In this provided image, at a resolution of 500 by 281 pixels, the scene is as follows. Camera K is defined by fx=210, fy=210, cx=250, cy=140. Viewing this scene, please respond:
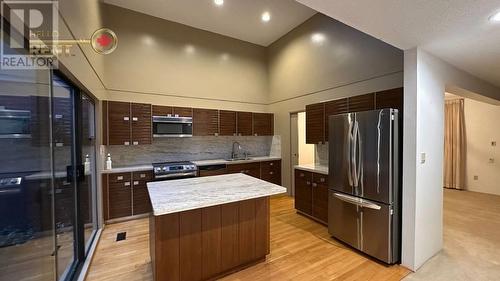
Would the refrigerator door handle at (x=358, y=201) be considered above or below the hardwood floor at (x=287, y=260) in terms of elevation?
above

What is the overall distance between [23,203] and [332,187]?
3353 mm

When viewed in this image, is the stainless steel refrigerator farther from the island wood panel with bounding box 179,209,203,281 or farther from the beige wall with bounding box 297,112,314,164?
the beige wall with bounding box 297,112,314,164

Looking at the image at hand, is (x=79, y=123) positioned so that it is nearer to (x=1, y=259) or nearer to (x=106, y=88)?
(x=1, y=259)

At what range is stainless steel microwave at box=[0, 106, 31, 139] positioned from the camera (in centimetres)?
156

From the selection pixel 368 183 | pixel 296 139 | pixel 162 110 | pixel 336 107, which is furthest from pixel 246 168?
pixel 368 183

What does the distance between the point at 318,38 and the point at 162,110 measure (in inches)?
139

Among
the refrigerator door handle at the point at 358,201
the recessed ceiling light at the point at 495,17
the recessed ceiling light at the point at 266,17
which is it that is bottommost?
the refrigerator door handle at the point at 358,201

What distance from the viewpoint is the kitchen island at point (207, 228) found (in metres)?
1.90

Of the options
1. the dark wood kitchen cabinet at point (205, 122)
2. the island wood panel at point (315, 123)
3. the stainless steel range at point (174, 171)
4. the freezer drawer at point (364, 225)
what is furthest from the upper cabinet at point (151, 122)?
the freezer drawer at point (364, 225)

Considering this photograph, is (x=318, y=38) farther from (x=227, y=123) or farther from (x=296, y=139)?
(x=227, y=123)

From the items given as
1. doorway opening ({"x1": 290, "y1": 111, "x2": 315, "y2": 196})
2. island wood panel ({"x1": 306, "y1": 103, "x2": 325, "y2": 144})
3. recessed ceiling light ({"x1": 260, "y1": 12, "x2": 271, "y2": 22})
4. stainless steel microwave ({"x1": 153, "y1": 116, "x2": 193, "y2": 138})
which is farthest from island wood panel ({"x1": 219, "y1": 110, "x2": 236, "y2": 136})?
recessed ceiling light ({"x1": 260, "y1": 12, "x2": 271, "y2": 22})

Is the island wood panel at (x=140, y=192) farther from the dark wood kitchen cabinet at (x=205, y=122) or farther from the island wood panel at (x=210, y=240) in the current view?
the island wood panel at (x=210, y=240)

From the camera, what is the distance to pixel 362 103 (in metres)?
3.23

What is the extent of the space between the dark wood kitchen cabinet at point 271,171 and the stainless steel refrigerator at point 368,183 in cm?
229
